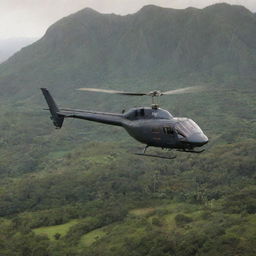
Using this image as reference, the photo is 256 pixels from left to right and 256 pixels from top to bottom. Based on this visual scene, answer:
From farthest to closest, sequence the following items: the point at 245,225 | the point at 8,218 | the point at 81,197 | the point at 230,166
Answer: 1. the point at 230,166
2. the point at 81,197
3. the point at 8,218
4. the point at 245,225

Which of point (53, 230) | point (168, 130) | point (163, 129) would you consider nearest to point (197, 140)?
point (168, 130)

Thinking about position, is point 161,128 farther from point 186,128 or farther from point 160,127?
point 186,128

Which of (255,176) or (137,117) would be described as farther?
(255,176)

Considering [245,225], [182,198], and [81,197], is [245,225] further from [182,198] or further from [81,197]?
[81,197]

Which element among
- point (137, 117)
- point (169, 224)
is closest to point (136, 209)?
point (169, 224)

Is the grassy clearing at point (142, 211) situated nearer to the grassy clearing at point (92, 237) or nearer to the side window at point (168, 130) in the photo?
the grassy clearing at point (92, 237)

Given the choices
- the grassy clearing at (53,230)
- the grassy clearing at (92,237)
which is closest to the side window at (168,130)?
the grassy clearing at (92,237)

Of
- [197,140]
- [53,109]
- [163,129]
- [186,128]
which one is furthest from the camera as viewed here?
[53,109]

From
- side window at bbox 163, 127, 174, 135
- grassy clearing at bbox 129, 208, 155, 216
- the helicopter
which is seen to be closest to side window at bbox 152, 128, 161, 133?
the helicopter
